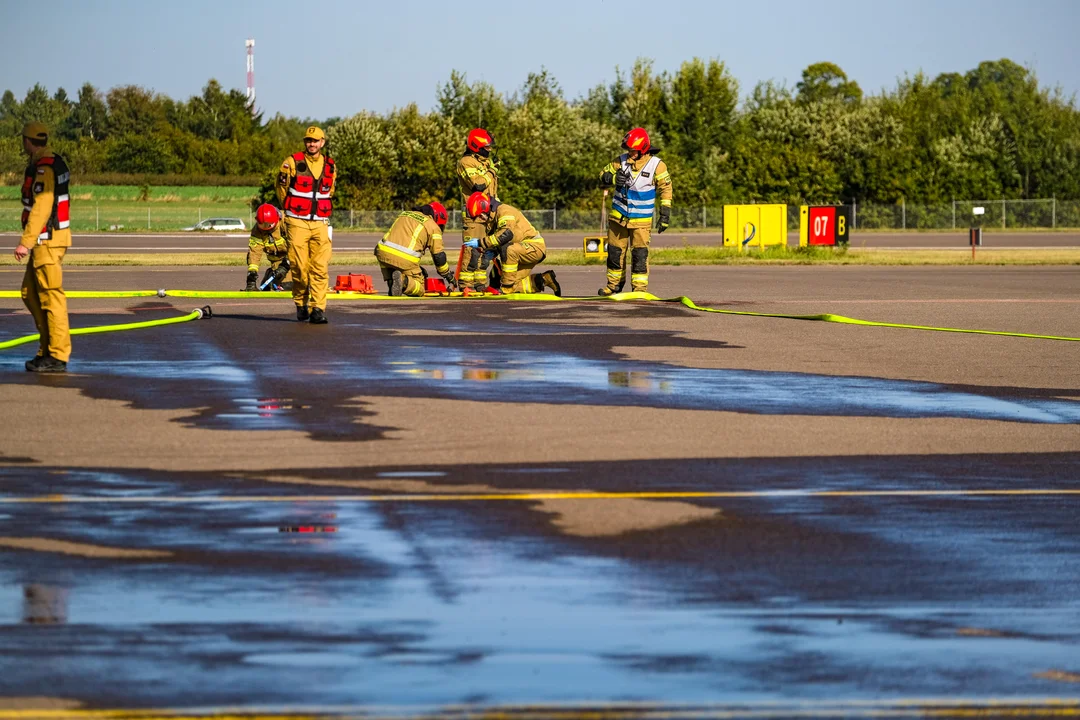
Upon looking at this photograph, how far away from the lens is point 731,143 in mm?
87812

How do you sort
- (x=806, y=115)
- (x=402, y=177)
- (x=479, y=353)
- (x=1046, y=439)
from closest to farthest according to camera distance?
1. (x=1046, y=439)
2. (x=479, y=353)
3. (x=402, y=177)
4. (x=806, y=115)

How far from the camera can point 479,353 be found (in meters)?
15.0

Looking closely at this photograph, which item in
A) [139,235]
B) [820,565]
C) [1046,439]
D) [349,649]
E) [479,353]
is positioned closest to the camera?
[349,649]

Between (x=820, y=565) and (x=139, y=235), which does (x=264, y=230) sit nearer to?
(x=820, y=565)

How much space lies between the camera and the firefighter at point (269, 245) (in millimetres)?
21859

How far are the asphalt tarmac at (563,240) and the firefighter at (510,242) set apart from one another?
28.5 m

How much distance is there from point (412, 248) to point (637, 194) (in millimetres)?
3145

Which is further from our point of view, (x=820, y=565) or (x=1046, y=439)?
(x=1046, y=439)

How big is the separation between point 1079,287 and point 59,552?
23.7 m

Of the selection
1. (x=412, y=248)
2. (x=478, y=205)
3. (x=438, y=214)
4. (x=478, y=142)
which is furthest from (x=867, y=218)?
(x=438, y=214)

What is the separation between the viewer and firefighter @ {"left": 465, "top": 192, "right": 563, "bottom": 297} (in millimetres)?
20531

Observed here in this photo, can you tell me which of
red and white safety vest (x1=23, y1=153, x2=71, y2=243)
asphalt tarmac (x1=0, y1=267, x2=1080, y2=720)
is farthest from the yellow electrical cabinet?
red and white safety vest (x1=23, y1=153, x2=71, y2=243)

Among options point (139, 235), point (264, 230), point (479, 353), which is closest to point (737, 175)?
point (139, 235)

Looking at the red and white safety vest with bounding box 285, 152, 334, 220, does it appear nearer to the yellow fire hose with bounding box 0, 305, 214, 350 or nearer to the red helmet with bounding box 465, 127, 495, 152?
the yellow fire hose with bounding box 0, 305, 214, 350
